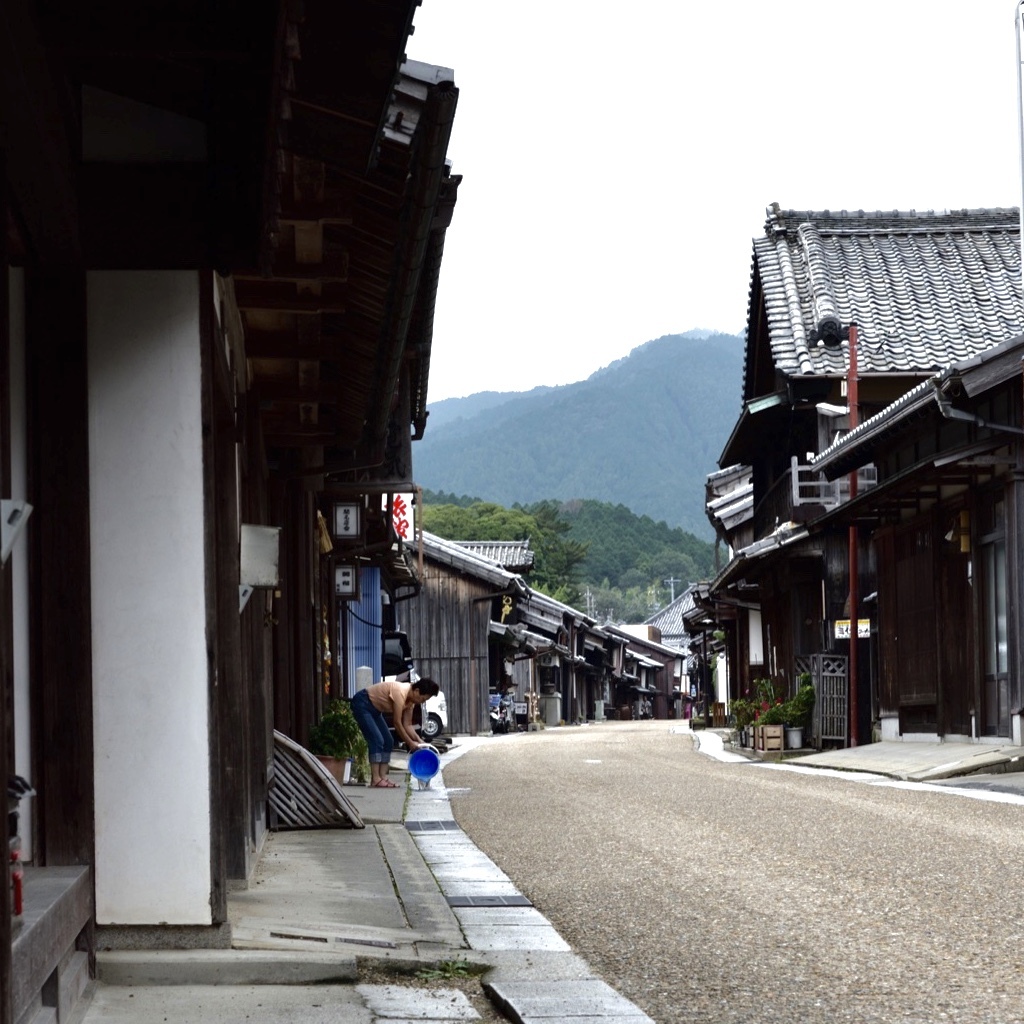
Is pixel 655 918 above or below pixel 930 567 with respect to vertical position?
below

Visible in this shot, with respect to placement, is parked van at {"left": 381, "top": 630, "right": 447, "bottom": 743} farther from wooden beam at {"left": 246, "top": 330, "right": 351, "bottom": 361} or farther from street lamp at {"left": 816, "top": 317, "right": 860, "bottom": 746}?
wooden beam at {"left": 246, "top": 330, "right": 351, "bottom": 361}

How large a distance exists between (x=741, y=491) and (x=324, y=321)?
110 ft

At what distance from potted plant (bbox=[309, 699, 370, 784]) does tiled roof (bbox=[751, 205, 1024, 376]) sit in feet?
42.0

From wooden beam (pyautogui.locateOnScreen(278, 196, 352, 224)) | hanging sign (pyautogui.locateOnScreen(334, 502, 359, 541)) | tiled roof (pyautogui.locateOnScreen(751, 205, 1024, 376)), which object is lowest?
hanging sign (pyautogui.locateOnScreen(334, 502, 359, 541))

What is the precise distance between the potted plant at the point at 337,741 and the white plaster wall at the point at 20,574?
10.3 m

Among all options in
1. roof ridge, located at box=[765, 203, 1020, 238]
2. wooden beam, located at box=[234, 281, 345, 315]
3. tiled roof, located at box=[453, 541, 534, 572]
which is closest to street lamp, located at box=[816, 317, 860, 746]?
roof ridge, located at box=[765, 203, 1020, 238]

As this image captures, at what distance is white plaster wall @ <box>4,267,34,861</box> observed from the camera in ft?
16.8

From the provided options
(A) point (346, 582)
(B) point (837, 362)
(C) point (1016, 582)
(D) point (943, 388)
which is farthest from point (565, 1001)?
(B) point (837, 362)

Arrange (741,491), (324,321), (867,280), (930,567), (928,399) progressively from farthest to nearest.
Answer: (741,491) < (867,280) < (930,567) < (928,399) < (324,321)

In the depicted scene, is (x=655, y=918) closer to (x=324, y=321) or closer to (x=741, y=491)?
(x=324, y=321)

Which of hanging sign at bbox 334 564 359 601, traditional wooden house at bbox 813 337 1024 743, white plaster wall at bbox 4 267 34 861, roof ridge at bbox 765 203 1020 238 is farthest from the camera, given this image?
roof ridge at bbox 765 203 1020 238

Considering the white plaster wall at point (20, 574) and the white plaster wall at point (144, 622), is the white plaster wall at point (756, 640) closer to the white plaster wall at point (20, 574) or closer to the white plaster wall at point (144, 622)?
the white plaster wall at point (144, 622)

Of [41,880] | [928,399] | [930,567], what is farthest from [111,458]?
[930,567]

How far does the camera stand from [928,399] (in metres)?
18.3
